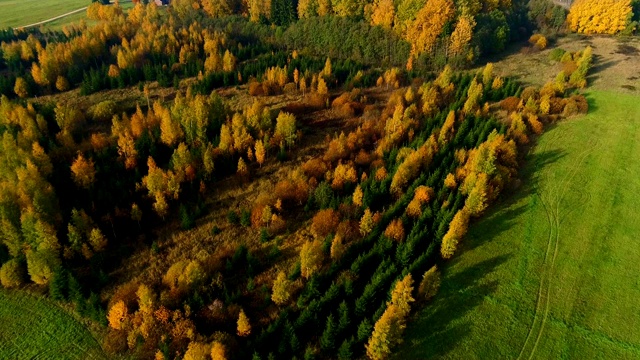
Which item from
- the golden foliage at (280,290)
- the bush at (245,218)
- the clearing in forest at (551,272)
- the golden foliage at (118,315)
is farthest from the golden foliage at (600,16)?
the golden foliage at (118,315)

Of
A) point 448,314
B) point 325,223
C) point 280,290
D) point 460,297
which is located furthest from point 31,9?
point 448,314

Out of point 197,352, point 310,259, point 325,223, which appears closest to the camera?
point 197,352

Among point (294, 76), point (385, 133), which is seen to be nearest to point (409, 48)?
point (294, 76)

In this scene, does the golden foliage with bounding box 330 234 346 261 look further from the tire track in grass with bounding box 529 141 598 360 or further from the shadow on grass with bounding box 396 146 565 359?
the tire track in grass with bounding box 529 141 598 360

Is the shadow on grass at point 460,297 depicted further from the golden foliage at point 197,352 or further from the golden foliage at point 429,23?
the golden foliage at point 429,23

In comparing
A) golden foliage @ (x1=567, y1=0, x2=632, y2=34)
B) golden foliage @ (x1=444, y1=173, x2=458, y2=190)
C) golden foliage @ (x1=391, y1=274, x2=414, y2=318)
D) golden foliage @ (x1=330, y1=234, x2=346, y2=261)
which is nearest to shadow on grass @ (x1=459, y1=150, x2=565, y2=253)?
golden foliage @ (x1=444, y1=173, x2=458, y2=190)

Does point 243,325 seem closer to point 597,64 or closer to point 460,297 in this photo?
point 460,297
